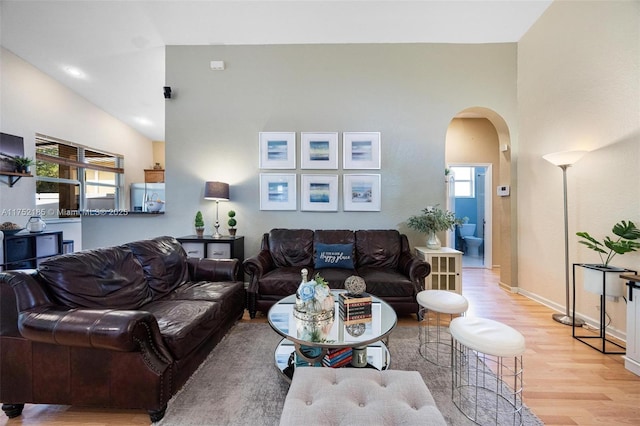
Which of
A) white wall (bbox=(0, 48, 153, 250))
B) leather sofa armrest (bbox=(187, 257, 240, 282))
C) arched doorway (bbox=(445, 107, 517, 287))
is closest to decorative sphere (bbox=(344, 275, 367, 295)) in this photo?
leather sofa armrest (bbox=(187, 257, 240, 282))

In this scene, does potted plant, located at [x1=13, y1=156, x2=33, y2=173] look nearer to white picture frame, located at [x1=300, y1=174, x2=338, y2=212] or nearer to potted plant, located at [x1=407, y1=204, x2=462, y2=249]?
white picture frame, located at [x1=300, y1=174, x2=338, y2=212]

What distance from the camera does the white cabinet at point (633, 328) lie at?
1.91 metres

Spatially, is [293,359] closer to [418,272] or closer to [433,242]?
[418,272]

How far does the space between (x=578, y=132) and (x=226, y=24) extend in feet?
14.8

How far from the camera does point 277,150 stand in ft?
12.6

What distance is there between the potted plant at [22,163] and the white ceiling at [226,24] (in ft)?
5.56

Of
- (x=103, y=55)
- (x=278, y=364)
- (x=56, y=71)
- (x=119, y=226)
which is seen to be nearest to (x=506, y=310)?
(x=278, y=364)

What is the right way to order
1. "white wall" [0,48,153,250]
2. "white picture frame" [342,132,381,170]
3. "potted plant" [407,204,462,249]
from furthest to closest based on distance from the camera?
1. "white wall" [0,48,153,250]
2. "white picture frame" [342,132,381,170]
3. "potted plant" [407,204,462,249]

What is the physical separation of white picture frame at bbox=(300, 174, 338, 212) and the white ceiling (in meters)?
2.03

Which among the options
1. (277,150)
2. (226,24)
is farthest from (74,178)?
(277,150)

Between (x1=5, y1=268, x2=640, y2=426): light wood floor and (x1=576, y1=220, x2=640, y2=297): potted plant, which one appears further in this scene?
(x1=576, y1=220, x2=640, y2=297): potted plant

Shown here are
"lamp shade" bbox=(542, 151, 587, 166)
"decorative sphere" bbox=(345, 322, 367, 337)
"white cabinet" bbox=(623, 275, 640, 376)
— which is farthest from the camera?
"lamp shade" bbox=(542, 151, 587, 166)

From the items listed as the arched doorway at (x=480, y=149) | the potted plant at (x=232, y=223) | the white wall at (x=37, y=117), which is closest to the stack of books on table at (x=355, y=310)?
the potted plant at (x=232, y=223)

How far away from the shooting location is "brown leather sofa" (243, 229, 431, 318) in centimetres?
279
